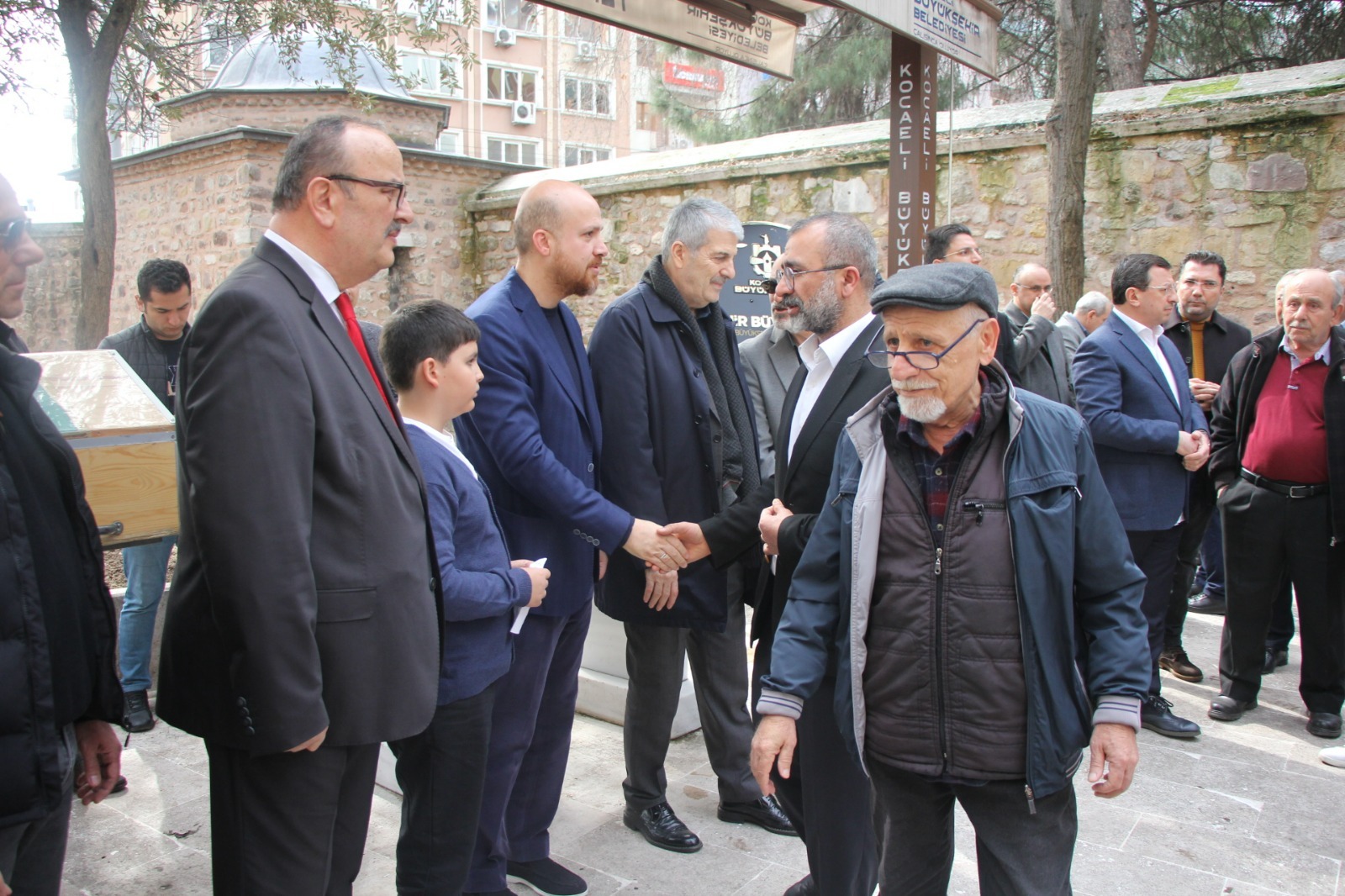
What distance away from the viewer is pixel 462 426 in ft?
10.8

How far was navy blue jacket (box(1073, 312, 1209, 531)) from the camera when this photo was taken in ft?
15.2

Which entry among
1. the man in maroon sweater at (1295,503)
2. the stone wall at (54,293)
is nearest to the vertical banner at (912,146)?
the man in maroon sweater at (1295,503)

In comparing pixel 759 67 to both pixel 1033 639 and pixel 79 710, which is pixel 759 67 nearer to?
pixel 1033 639

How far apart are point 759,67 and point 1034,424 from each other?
3857 millimetres

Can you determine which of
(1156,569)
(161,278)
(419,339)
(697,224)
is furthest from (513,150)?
(419,339)

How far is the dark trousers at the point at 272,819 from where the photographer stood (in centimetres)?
197

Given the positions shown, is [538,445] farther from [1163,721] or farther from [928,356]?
[1163,721]

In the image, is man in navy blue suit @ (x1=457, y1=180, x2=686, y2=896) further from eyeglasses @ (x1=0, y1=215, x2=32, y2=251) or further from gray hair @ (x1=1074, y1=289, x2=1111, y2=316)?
gray hair @ (x1=1074, y1=289, x2=1111, y2=316)

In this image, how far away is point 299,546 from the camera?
1854mm

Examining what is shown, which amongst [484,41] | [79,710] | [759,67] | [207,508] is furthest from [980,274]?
[484,41]

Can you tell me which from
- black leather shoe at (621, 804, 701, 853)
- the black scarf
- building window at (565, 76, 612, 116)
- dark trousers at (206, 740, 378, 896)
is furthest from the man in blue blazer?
building window at (565, 76, 612, 116)

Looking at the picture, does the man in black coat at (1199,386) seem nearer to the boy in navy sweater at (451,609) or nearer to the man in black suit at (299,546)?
the boy in navy sweater at (451,609)

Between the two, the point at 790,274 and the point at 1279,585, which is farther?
the point at 1279,585

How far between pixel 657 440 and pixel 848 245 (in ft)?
3.14
